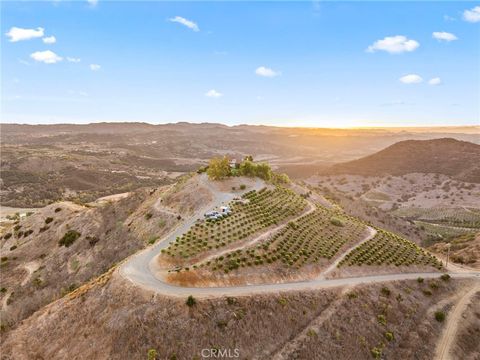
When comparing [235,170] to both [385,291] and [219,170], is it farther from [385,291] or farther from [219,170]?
[385,291]

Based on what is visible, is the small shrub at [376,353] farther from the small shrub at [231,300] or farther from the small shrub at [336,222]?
the small shrub at [336,222]

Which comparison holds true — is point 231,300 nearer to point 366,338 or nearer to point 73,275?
point 366,338

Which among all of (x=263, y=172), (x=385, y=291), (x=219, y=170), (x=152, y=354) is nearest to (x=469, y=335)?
(x=385, y=291)

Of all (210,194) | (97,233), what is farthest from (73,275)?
(210,194)

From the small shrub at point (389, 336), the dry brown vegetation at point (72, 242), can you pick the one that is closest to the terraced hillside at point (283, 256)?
the small shrub at point (389, 336)

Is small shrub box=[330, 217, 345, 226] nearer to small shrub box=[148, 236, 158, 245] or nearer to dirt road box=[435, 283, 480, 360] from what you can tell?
dirt road box=[435, 283, 480, 360]
